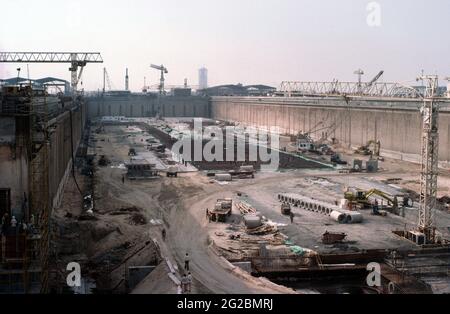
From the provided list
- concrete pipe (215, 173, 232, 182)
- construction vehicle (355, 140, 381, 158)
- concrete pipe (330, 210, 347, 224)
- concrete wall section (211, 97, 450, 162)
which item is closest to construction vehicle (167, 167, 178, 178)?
concrete pipe (215, 173, 232, 182)

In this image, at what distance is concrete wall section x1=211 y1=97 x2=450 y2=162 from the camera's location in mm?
45375

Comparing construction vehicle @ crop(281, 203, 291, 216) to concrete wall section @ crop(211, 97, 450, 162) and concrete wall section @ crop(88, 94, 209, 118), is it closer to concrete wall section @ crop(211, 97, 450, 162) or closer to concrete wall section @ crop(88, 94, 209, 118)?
concrete wall section @ crop(211, 97, 450, 162)

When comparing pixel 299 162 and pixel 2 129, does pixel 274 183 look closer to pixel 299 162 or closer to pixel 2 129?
pixel 299 162

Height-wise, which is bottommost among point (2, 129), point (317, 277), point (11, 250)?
point (317, 277)

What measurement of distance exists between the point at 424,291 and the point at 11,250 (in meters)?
12.6

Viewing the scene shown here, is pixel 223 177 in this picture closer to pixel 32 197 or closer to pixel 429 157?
pixel 429 157

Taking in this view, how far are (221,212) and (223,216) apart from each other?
0.95ft

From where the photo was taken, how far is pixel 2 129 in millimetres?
17094

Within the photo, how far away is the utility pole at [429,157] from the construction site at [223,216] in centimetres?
6

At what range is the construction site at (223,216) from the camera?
55.2ft

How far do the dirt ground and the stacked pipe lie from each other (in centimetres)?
41

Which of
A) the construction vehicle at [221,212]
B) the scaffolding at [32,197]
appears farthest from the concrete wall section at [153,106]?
the scaffolding at [32,197]

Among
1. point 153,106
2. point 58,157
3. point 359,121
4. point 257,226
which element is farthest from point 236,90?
point 257,226

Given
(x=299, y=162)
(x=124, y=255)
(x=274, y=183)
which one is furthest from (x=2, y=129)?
(x=299, y=162)
